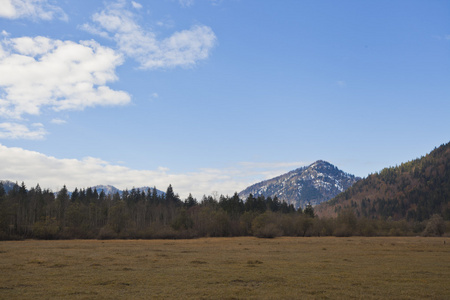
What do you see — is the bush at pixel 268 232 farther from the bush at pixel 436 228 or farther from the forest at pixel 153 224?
the bush at pixel 436 228

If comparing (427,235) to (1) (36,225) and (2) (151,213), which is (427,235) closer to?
(2) (151,213)

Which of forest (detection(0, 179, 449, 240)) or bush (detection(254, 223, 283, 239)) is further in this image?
bush (detection(254, 223, 283, 239))

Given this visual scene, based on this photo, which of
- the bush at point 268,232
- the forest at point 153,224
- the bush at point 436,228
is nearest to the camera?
the forest at point 153,224

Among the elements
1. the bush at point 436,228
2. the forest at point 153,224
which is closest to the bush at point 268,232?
the forest at point 153,224

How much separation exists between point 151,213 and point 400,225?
110929mm

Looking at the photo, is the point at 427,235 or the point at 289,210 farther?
the point at 289,210

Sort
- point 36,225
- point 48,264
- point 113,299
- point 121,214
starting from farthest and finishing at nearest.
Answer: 1. point 121,214
2. point 36,225
3. point 48,264
4. point 113,299

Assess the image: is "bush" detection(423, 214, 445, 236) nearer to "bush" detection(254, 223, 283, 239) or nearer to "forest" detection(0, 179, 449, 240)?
"forest" detection(0, 179, 449, 240)

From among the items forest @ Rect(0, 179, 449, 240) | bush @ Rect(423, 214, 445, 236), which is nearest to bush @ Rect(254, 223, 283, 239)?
forest @ Rect(0, 179, 449, 240)

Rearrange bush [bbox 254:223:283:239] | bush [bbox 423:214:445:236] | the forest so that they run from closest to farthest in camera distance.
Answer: the forest
bush [bbox 254:223:283:239]
bush [bbox 423:214:445:236]

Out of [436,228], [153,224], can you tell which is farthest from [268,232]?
[436,228]

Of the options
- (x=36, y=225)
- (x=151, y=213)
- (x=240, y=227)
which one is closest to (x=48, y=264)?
(x=36, y=225)

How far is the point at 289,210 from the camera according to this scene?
184375 mm

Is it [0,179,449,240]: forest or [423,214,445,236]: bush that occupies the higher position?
[0,179,449,240]: forest
